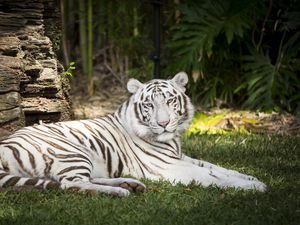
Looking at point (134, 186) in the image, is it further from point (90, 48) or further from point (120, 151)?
point (90, 48)

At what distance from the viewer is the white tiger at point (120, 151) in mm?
4879

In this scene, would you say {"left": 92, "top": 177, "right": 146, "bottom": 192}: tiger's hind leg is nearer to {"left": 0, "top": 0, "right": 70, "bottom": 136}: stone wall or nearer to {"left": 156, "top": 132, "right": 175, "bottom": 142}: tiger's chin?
{"left": 156, "top": 132, "right": 175, "bottom": 142}: tiger's chin

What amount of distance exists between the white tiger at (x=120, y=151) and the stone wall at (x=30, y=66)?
1.89 feet

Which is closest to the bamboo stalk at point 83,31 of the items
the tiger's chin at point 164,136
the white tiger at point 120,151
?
the white tiger at point 120,151

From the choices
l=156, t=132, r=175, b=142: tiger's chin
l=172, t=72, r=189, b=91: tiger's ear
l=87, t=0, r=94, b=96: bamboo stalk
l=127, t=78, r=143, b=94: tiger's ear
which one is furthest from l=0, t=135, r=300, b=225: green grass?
l=87, t=0, r=94, b=96: bamboo stalk

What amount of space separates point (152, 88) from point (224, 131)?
3.00 metres

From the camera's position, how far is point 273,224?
4.02 meters

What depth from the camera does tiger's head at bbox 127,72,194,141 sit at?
5.43 meters

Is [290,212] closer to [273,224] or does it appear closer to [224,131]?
[273,224]

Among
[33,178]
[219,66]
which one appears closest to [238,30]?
[219,66]

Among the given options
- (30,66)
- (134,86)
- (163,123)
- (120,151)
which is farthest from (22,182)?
(30,66)

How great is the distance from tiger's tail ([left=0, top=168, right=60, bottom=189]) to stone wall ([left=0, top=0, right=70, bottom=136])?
116 cm

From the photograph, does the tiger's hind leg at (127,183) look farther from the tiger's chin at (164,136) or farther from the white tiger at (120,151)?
the tiger's chin at (164,136)

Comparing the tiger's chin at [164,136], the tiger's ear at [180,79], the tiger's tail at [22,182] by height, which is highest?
the tiger's ear at [180,79]
